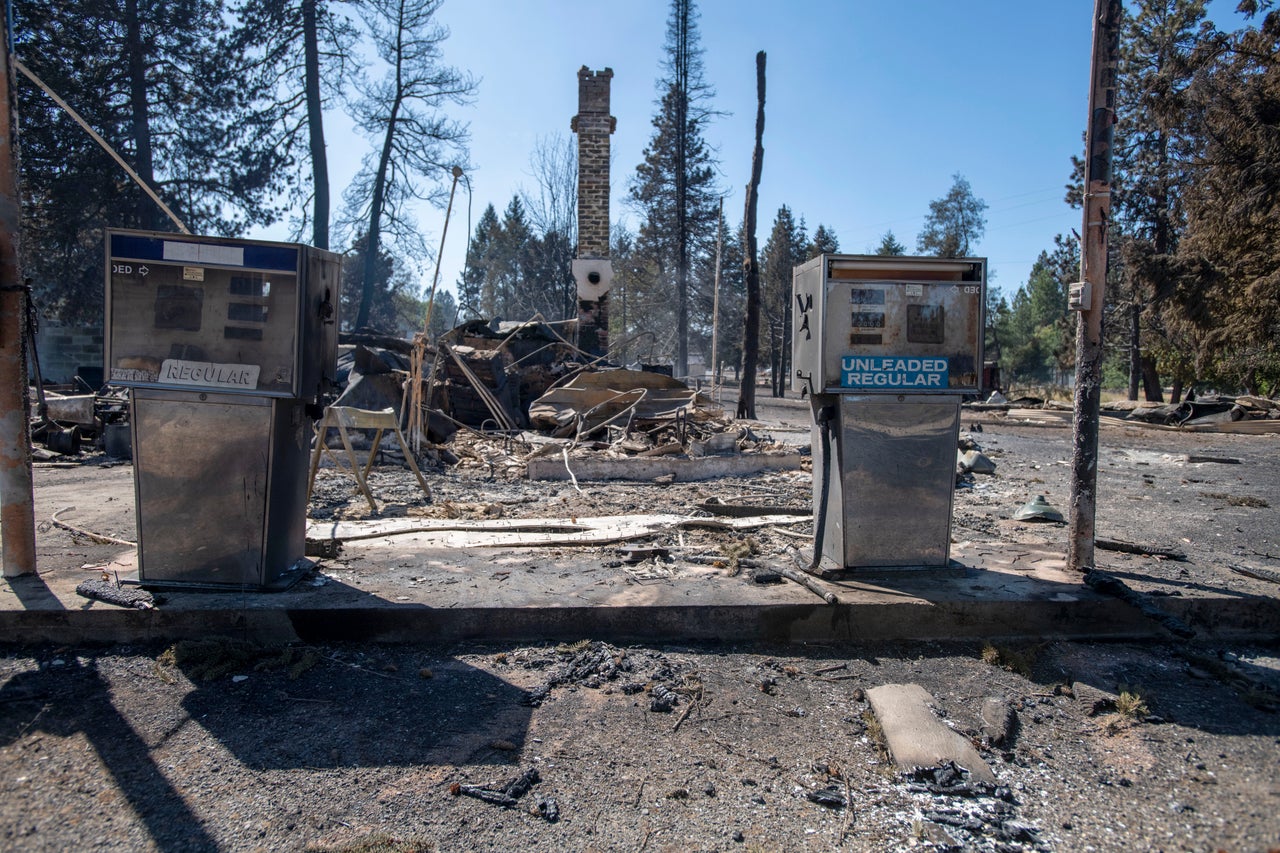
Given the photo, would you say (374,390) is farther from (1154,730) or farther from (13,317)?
(1154,730)

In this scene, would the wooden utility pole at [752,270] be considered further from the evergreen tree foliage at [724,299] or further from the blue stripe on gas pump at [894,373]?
the evergreen tree foliage at [724,299]

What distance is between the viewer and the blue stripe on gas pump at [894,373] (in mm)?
4309

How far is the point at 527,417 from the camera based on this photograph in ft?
45.3

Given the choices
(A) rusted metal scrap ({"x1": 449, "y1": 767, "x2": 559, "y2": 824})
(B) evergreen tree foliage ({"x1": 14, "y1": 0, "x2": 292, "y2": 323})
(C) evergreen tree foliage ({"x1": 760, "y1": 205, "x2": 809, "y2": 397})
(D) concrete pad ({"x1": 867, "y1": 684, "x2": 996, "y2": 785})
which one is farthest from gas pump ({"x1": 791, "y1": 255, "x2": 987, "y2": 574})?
(C) evergreen tree foliage ({"x1": 760, "y1": 205, "x2": 809, "y2": 397})

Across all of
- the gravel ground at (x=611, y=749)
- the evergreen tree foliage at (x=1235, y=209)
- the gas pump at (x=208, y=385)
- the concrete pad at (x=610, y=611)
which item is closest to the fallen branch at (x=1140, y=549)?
the concrete pad at (x=610, y=611)

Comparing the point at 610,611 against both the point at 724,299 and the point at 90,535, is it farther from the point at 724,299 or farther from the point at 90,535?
the point at 724,299

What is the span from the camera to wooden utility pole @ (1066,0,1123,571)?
14.3ft

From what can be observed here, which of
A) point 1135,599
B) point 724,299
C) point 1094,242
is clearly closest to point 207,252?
point 1094,242

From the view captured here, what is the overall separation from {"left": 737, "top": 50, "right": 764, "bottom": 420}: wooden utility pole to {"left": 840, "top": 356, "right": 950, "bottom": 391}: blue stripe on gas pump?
12.6 m

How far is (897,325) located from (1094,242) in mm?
1263

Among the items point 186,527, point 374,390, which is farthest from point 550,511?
point 374,390

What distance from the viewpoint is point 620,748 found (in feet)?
9.71

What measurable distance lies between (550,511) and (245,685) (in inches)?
146

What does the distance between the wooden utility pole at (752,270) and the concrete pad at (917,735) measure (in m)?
13.8
